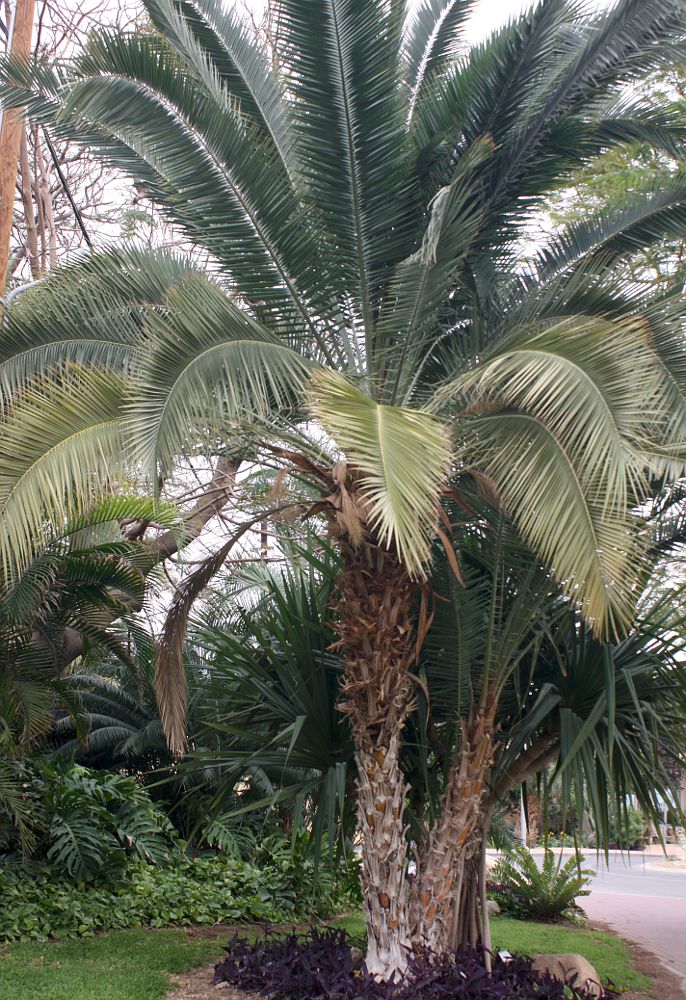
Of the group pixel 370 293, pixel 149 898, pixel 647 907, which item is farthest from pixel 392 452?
pixel 647 907

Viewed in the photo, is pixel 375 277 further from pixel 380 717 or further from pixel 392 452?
pixel 380 717

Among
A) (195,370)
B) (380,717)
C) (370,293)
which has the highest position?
(370,293)

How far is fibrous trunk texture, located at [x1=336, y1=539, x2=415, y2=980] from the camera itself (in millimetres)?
6449

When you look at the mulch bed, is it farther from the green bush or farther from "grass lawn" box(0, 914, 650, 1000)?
the green bush

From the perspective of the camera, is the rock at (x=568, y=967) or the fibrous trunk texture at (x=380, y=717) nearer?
the fibrous trunk texture at (x=380, y=717)

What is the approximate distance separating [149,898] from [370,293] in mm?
7302

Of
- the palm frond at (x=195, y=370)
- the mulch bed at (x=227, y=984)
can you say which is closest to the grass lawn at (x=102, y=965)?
the mulch bed at (x=227, y=984)

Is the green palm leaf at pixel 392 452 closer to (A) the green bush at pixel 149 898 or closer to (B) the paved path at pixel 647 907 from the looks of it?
(B) the paved path at pixel 647 907

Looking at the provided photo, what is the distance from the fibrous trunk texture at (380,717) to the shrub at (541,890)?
24.2 feet

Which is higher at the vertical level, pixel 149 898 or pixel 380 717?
pixel 380 717

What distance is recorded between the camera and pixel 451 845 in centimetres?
675

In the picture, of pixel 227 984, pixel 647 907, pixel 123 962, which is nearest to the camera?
pixel 227 984

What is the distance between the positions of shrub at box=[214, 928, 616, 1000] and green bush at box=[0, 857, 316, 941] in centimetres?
245

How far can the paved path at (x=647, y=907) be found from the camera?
1238cm
